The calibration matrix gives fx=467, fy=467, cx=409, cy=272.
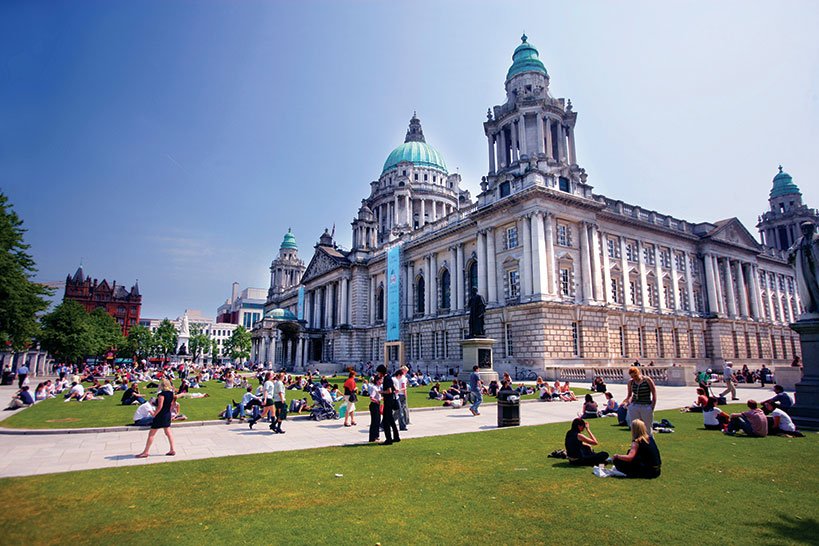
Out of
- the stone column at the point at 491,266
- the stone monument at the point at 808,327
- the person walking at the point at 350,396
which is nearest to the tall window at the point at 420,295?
the stone column at the point at 491,266

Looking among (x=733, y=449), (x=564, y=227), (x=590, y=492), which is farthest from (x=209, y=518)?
(x=564, y=227)

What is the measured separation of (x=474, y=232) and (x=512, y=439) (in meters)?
36.3

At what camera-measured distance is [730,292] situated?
54.2 metres

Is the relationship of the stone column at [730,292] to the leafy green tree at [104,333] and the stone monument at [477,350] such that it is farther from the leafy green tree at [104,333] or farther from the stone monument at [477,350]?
the leafy green tree at [104,333]

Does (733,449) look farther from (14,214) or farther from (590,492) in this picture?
(14,214)

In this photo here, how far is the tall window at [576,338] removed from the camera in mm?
38250

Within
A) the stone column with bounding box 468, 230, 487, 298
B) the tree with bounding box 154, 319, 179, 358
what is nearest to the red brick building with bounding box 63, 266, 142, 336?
the tree with bounding box 154, 319, 179, 358

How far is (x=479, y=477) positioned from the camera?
28.0 feet

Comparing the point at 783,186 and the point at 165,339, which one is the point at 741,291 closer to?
the point at 783,186

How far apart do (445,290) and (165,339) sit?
79822 millimetres

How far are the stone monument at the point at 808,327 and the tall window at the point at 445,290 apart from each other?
129 ft

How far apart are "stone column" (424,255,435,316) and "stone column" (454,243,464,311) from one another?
5.18 metres

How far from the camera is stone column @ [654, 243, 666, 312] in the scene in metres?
47.8

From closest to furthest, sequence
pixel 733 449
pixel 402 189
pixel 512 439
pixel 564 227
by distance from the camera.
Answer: pixel 733 449
pixel 512 439
pixel 564 227
pixel 402 189
